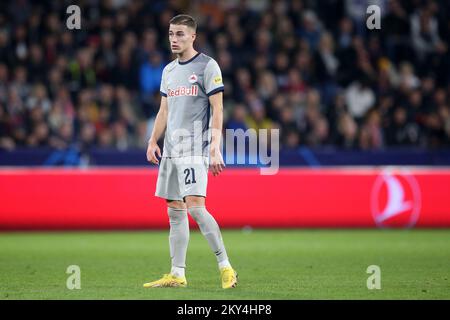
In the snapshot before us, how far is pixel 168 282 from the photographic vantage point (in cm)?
847

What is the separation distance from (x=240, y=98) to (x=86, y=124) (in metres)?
3.13

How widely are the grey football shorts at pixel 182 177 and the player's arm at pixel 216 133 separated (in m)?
0.17

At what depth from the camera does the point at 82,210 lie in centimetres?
1519

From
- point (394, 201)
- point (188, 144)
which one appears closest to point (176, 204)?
point (188, 144)

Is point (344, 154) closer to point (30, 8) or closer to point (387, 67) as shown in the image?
point (387, 67)

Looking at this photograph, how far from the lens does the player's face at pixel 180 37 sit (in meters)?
8.45

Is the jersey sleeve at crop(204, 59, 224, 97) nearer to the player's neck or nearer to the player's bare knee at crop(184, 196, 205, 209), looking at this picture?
the player's neck

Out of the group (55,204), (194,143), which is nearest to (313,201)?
(55,204)

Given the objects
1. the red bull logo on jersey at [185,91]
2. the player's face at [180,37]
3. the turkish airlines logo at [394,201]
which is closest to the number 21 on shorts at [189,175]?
the red bull logo on jersey at [185,91]

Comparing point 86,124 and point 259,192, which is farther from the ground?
point 86,124

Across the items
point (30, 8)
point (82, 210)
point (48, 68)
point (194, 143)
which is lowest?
point (82, 210)

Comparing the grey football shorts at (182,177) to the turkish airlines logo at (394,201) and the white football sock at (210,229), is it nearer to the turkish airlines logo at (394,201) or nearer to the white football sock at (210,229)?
the white football sock at (210,229)

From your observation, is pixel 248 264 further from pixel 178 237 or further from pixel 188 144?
pixel 188 144

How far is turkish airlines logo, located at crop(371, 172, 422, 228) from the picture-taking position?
15477mm
